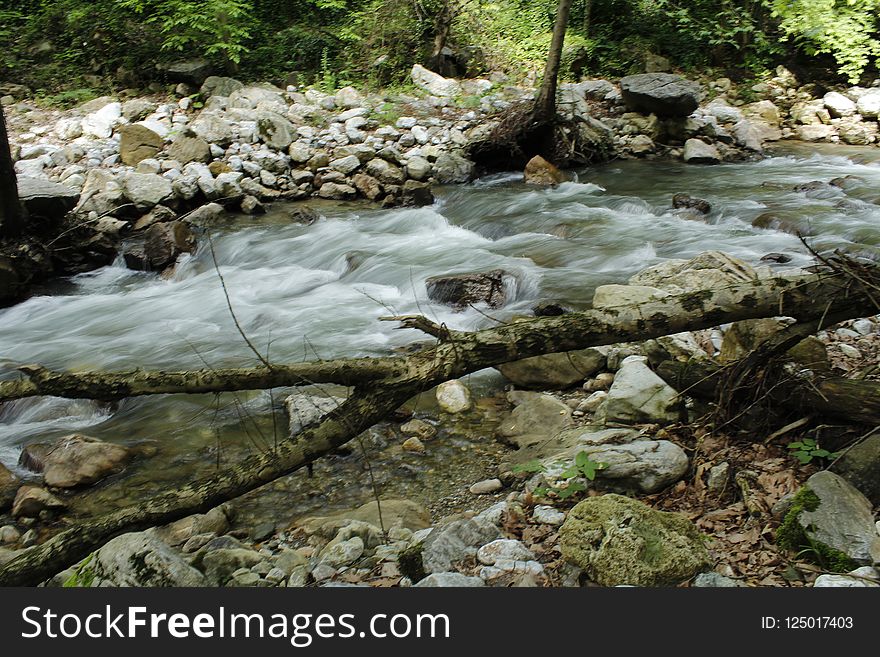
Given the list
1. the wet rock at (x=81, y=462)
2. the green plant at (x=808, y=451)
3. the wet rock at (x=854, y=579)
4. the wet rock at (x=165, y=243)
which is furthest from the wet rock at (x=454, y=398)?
the wet rock at (x=165, y=243)

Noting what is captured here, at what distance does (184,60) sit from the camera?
45.6 feet

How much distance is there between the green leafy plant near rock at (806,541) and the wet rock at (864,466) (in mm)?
260

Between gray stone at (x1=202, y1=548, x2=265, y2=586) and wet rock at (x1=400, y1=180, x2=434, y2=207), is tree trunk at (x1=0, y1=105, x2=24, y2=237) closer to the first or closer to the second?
wet rock at (x1=400, y1=180, x2=434, y2=207)

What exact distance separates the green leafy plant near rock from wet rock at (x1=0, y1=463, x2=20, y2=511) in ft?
14.5

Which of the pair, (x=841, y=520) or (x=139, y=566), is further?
(x=139, y=566)

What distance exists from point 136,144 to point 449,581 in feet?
33.3

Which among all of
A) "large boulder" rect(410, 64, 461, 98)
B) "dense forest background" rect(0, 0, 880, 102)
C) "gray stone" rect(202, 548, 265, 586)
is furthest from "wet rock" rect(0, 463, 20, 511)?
"large boulder" rect(410, 64, 461, 98)

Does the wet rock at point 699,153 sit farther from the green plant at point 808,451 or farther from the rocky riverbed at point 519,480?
the green plant at point 808,451

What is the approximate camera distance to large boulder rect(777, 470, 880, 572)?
8.50 ft

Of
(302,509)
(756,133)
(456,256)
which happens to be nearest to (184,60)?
(456,256)

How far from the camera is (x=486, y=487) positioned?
4.02m

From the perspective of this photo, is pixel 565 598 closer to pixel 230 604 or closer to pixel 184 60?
pixel 230 604

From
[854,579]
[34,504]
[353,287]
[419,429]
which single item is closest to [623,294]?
[419,429]

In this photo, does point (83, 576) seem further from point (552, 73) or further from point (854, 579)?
point (552, 73)
